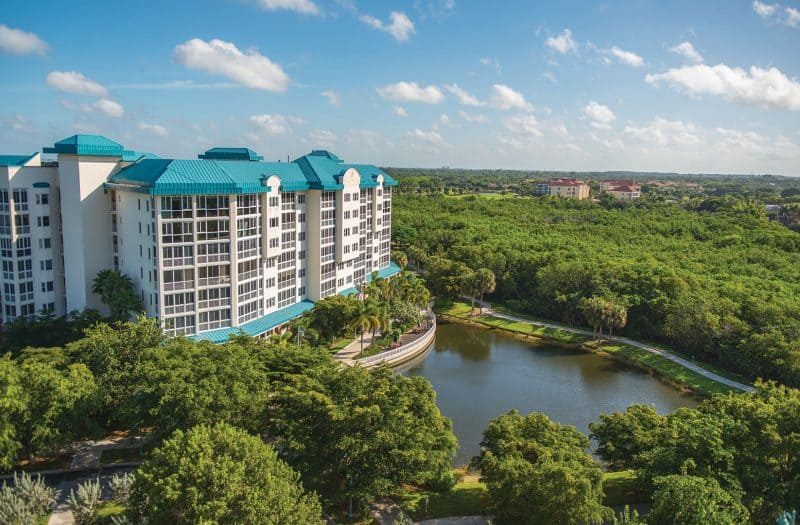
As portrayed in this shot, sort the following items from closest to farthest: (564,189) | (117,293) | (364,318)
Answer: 1. (117,293)
2. (364,318)
3. (564,189)

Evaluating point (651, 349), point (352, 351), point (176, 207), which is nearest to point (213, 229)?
point (176, 207)

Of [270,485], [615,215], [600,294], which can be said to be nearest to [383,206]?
[600,294]

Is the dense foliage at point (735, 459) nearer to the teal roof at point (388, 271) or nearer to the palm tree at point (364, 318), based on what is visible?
the palm tree at point (364, 318)

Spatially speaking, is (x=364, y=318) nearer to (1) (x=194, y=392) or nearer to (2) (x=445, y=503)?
(2) (x=445, y=503)

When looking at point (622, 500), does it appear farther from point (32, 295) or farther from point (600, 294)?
point (32, 295)

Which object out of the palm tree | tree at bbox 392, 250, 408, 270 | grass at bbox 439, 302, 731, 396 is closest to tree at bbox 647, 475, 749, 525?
grass at bbox 439, 302, 731, 396

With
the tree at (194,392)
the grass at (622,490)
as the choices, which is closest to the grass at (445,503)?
the grass at (622,490)

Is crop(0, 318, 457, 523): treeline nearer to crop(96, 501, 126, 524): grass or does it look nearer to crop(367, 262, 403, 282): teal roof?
crop(96, 501, 126, 524): grass
